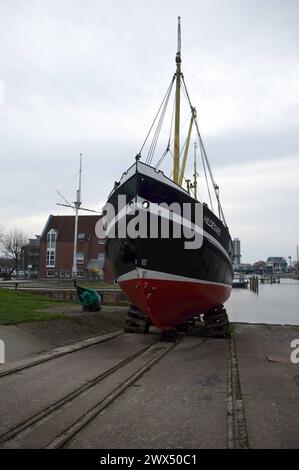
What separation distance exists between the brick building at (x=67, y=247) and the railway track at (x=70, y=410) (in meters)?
61.1

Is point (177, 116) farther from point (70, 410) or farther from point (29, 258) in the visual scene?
point (29, 258)

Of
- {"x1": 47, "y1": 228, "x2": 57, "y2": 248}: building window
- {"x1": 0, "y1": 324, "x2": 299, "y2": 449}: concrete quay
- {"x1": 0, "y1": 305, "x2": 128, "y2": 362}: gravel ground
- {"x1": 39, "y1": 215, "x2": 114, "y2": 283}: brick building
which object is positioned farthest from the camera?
{"x1": 47, "y1": 228, "x2": 57, "y2": 248}: building window

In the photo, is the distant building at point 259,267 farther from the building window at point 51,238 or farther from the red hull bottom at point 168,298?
the red hull bottom at point 168,298

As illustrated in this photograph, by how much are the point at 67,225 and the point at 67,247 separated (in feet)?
14.9

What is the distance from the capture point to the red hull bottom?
11.8 meters

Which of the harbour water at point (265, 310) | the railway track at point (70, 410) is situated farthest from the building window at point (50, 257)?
the railway track at point (70, 410)

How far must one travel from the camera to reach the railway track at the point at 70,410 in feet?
14.9

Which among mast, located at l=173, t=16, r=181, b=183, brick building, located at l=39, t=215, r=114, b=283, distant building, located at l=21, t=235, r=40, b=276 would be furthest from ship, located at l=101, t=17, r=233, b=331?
distant building, located at l=21, t=235, r=40, b=276

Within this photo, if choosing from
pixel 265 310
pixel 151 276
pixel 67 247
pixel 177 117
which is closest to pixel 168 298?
pixel 151 276

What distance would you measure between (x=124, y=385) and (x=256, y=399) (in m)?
1.96

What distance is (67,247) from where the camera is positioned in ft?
241

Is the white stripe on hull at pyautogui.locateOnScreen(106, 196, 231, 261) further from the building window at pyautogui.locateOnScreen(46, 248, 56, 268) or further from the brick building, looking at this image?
the building window at pyautogui.locateOnScreen(46, 248, 56, 268)

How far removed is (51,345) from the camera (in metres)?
10.5

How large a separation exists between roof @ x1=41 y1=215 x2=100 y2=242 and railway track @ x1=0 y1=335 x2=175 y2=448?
65.3m
